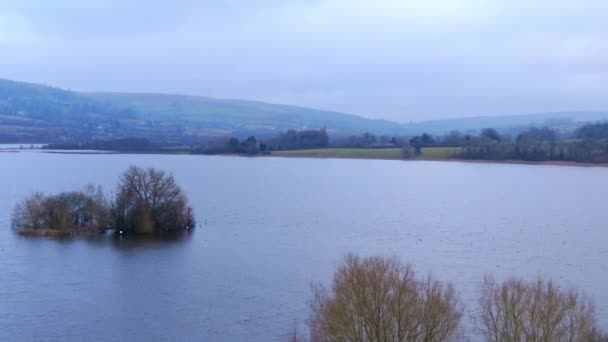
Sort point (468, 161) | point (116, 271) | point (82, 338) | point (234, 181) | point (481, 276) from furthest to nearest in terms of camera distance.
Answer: point (468, 161), point (234, 181), point (116, 271), point (481, 276), point (82, 338)

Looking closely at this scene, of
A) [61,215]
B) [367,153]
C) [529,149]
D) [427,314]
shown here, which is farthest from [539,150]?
[427,314]

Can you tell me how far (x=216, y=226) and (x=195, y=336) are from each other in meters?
13.1

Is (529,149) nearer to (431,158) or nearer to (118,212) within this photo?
(431,158)

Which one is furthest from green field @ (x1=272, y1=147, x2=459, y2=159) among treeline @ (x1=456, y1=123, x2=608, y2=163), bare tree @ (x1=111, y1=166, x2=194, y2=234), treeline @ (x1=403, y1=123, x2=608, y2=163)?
bare tree @ (x1=111, y1=166, x2=194, y2=234)

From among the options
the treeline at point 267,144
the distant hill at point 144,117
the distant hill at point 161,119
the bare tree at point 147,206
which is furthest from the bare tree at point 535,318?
the distant hill at point 144,117

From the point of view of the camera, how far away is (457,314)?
1143cm

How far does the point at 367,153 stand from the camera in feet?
221

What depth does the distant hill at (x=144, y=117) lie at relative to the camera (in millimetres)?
97188

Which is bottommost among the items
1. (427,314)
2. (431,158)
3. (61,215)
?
(61,215)

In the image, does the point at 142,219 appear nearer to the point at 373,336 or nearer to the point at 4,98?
the point at 373,336

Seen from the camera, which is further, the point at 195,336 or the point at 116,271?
the point at 116,271

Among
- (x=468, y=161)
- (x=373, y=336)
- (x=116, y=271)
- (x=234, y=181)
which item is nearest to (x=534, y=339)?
(x=373, y=336)

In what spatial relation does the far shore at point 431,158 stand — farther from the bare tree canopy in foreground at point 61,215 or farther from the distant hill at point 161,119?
the bare tree canopy in foreground at point 61,215

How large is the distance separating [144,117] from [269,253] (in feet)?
379
